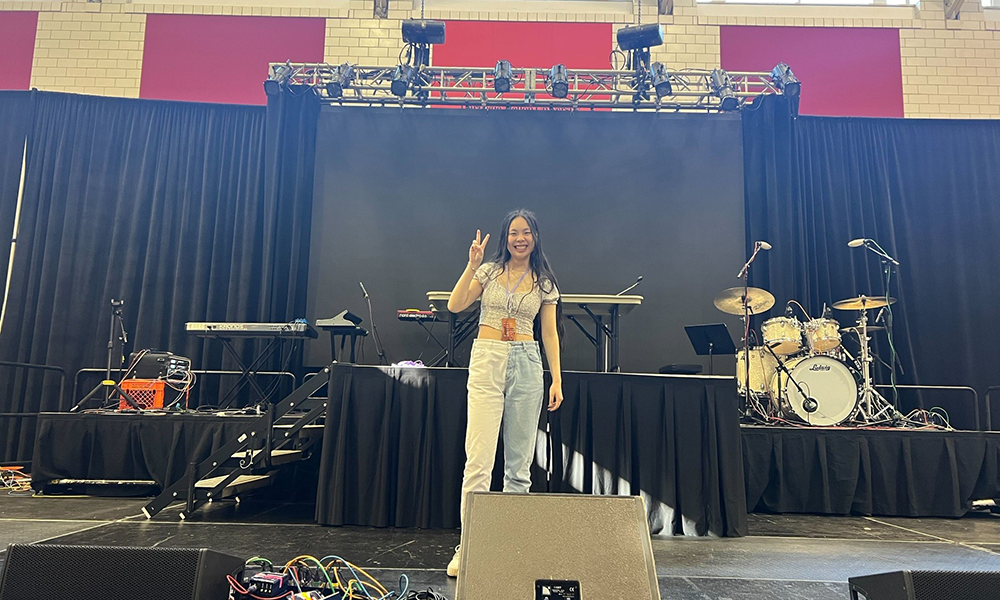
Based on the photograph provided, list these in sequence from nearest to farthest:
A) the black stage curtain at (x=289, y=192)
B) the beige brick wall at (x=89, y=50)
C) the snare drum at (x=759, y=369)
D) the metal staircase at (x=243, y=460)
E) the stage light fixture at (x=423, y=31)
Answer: the metal staircase at (x=243, y=460) → the snare drum at (x=759, y=369) → the stage light fixture at (x=423, y=31) → the black stage curtain at (x=289, y=192) → the beige brick wall at (x=89, y=50)

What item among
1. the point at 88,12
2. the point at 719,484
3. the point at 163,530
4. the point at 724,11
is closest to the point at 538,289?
the point at 719,484

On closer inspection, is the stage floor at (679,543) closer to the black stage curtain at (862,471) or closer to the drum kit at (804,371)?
the black stage curtain at (862,471)

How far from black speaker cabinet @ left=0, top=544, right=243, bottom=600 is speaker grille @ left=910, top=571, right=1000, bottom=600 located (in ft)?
5.31

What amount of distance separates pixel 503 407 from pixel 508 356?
22 centimetres

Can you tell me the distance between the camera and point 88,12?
838cm

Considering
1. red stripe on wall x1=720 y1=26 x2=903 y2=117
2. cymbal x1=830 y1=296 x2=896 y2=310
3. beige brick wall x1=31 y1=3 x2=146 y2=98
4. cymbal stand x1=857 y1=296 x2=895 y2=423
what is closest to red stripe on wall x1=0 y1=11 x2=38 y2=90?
beige brick wall x1=31 y1=3 x2=146 y2=98

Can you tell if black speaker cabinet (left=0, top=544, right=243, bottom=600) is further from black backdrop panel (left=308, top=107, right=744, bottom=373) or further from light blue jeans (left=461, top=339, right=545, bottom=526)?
black backdrop panel (left=308, top=107, right=744, bottom=373)

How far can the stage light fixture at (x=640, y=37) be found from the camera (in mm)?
6789

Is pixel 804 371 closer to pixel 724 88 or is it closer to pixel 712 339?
pixel 712 339

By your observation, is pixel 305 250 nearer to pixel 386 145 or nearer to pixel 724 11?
pixel 386 145

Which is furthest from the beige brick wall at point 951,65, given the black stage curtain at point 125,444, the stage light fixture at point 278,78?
the black stage curtain at point 125,444

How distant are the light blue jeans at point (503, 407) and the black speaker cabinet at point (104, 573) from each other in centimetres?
127

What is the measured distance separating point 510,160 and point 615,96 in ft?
5.01

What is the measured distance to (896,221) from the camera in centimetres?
752
